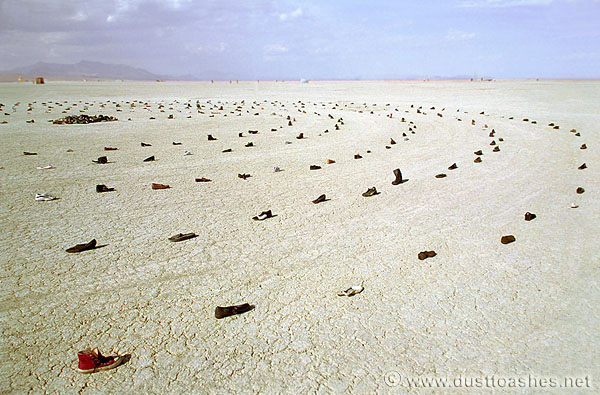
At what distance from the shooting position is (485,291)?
11.2 ft

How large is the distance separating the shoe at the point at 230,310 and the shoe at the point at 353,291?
81 centimetres

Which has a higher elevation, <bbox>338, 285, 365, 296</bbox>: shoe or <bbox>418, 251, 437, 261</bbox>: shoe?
<bbox>418, 251, 437, 261</bbox>: shoe

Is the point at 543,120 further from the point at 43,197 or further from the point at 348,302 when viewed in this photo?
the point at 43,197

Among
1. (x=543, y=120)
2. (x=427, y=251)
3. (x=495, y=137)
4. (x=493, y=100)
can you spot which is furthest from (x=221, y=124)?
(x=493, y=100)

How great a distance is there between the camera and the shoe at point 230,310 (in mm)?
3055

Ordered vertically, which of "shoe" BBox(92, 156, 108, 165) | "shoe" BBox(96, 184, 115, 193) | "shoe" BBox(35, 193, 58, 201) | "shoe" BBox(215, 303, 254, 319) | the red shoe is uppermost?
"shoe" BBox(92, 156, 108, 165)

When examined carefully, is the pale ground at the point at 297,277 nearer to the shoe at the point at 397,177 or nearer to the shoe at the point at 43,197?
the shoe at the point at 43,197

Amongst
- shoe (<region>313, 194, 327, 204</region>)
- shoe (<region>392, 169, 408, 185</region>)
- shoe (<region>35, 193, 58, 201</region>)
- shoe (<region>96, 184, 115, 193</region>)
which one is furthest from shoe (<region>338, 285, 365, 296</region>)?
shoe (<region>35, 193, 58, 201</region>)

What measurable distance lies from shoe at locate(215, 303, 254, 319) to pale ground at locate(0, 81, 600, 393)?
59 millimetres

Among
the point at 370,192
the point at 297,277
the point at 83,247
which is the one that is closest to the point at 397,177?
the point at 370,192

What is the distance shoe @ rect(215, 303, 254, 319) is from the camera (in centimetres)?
305

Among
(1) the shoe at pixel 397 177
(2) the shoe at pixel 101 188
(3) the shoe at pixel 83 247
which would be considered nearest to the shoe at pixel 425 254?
(1) the shoe at pixel 397 177

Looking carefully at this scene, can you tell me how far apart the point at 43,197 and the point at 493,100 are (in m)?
26.1

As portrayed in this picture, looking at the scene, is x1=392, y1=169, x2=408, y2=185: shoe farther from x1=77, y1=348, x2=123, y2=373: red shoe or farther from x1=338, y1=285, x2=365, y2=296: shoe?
x1=77, y1=348, x2=123, y2=373: red shoe
